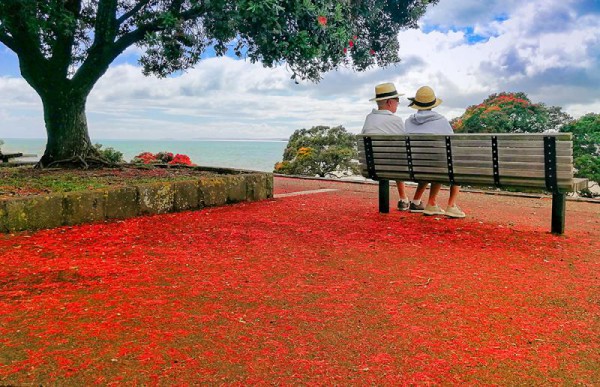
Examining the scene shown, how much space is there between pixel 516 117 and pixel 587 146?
1945 mm

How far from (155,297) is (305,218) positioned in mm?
3227

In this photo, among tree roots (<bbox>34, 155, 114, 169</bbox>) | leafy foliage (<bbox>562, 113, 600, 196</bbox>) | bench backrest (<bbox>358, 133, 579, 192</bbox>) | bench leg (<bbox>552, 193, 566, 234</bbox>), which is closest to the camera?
bench backrest (<bbox>358, 133, 579, 192</bbox>)

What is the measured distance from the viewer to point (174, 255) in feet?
14.9

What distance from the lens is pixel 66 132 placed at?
9.98 metres

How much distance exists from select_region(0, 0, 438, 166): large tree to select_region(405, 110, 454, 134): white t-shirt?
7.39 ft

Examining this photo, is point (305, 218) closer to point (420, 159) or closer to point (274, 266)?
point (420, 159)

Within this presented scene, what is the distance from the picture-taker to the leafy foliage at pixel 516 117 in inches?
501

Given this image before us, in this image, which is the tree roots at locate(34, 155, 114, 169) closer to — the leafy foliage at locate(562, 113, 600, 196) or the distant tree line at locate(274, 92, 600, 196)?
the distant tree line at locate(274, 92, 600, 196)

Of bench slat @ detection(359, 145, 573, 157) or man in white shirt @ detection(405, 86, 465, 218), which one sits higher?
man in white shirt @ detection(405, 86, 465, 218)

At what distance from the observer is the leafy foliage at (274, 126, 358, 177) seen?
1516 cm

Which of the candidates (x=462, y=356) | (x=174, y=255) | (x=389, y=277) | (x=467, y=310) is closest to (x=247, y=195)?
(x=174, y=255)

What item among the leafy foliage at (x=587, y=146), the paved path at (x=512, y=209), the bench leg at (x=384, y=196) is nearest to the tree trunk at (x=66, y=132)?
the paved path at (x=512, y=209)

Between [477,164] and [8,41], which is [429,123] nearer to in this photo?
[477,164]

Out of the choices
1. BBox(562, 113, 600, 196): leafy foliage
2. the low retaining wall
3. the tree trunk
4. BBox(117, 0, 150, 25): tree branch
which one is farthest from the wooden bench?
BBox(117, 0, 150, 25): tree branch
